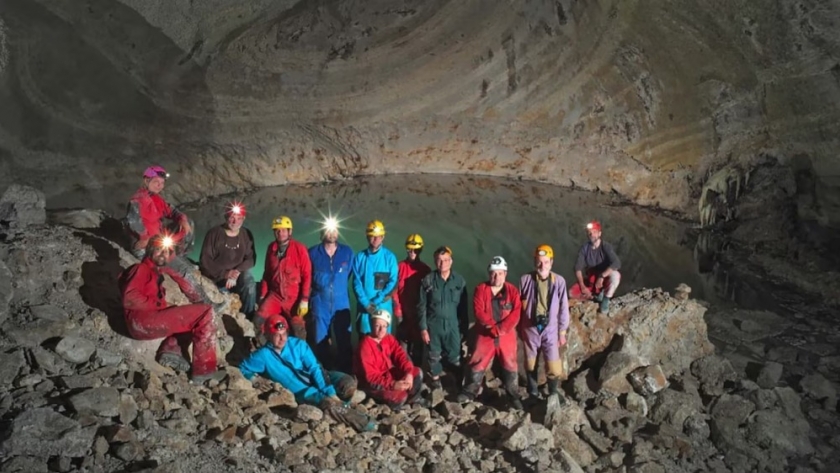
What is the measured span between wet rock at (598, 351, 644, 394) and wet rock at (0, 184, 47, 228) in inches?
225

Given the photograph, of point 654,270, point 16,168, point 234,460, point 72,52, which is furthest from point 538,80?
point 234,460

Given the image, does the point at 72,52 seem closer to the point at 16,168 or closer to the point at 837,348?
the point at 16,168

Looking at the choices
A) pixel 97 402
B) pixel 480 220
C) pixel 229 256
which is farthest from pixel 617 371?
pixel 480 220

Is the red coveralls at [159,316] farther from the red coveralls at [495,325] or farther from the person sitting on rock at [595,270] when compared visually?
the person sitting on rock at [595,270]

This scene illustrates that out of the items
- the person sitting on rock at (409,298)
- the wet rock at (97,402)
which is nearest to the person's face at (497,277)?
the person sitting on rock at (409,298)

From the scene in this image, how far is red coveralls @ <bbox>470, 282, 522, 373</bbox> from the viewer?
5.96 meters

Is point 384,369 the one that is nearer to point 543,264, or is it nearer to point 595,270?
point 543,264

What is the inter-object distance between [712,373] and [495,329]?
249cm

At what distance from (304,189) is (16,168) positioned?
6915 millimetres

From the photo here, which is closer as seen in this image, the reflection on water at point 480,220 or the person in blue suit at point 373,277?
the person in blue suit at point 373,277

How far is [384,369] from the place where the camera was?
19.1 feet

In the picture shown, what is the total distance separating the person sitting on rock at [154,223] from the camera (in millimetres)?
6191

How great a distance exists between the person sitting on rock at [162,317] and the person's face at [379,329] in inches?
52.0

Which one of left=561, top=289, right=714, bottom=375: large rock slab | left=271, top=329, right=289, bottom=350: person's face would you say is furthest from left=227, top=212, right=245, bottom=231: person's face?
left=561, top=289, right=714, bottom=375: large rock slab
